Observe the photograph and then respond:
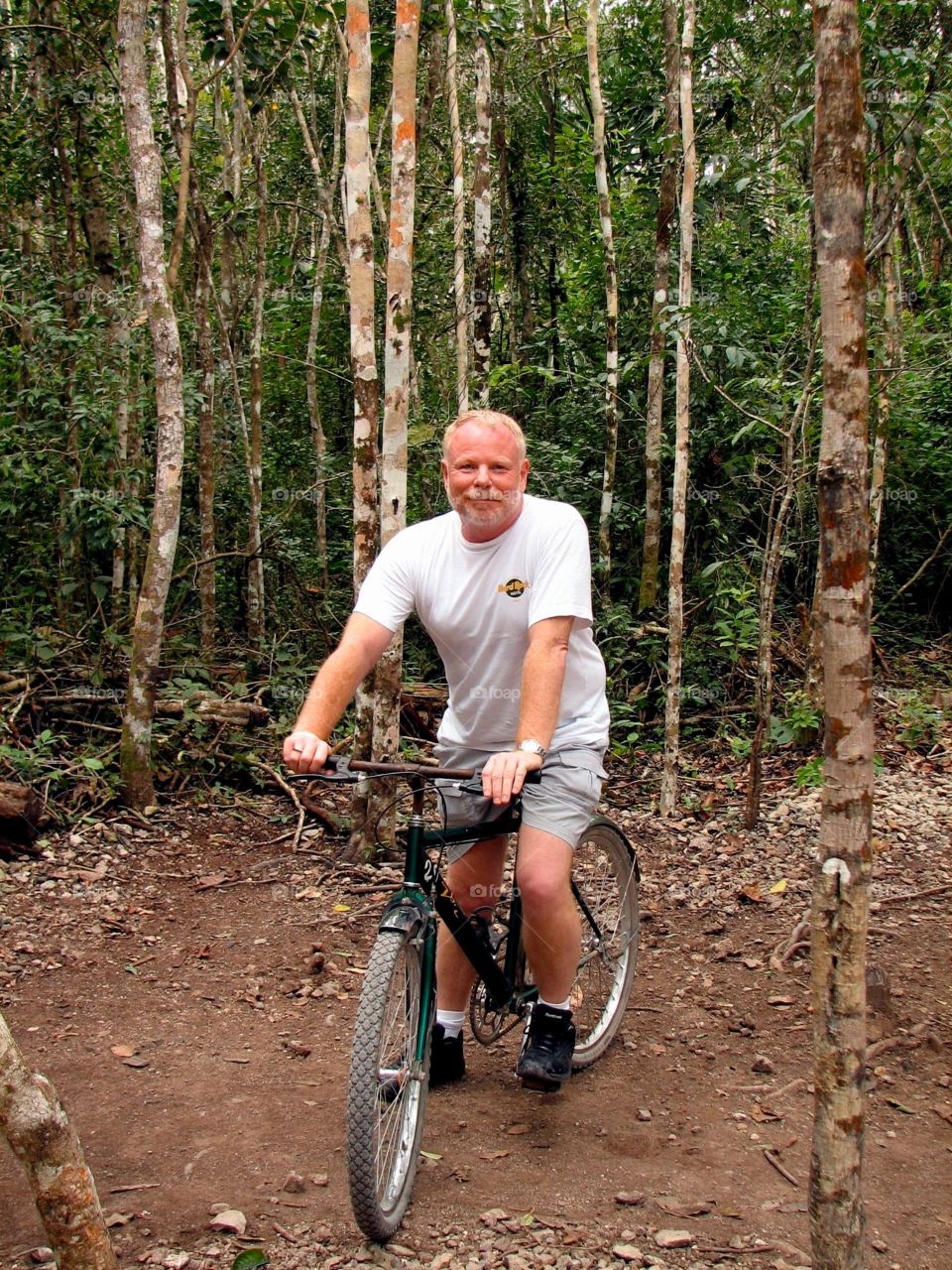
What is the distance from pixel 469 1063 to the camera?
3824 mm

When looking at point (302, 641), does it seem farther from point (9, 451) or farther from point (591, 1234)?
point (591, 1234)

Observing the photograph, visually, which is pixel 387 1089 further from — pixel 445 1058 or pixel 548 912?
pixel 445 1058

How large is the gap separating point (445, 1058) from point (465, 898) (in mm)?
590

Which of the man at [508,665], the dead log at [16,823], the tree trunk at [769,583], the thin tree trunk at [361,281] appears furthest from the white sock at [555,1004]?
the dead log at [16,823]

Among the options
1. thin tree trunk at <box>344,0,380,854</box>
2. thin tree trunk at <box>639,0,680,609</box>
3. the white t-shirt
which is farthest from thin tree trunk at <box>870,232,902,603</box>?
the white t-shirt

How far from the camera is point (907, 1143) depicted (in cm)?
330

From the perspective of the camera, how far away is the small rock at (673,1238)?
2.73 metres

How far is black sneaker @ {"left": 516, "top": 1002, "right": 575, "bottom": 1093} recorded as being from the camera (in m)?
3.30

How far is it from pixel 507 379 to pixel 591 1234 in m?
7.90

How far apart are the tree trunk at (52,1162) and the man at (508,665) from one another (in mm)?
1097

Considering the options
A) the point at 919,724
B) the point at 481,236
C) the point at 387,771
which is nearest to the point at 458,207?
the point at 481,236

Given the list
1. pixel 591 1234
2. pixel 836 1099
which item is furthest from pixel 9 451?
pixel 836 1099

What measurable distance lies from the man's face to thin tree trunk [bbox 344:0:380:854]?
243 centimetres

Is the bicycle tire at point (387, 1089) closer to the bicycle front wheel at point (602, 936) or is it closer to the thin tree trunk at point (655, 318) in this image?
the bicycle front wheel at point (602, 936)
